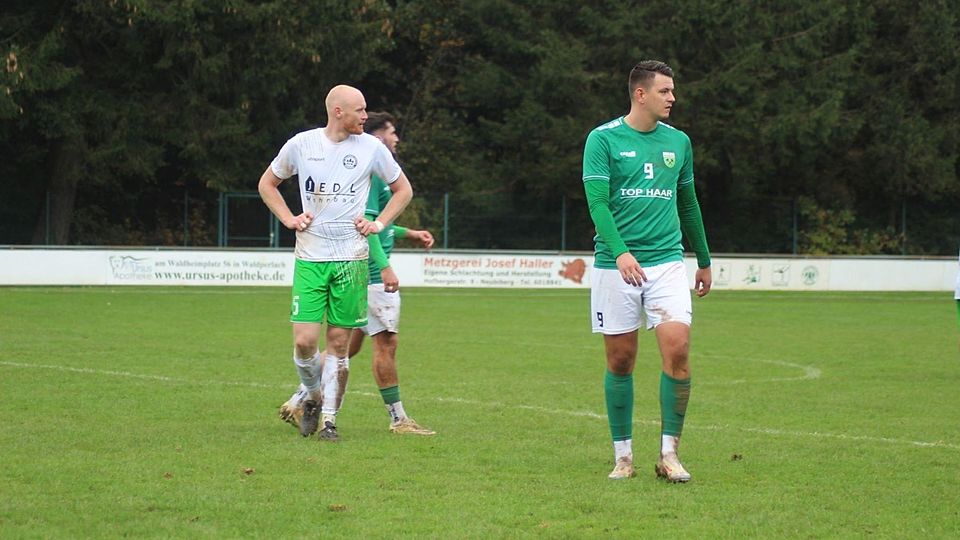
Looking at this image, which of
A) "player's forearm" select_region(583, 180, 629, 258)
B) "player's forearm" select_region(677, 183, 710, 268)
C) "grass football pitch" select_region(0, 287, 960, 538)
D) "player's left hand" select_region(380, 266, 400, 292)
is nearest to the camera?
"grass football pitch" select_region(0, 287, 960, 538)

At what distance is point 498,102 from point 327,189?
123 feet

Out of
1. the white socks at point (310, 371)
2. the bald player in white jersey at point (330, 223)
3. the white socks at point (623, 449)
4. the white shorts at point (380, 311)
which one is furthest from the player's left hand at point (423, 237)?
the white socks at point (623, 449)

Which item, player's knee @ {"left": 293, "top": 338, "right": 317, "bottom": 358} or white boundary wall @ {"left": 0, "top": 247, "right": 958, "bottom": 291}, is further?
white boundary wall @ {"left": 0, "top": 247, "right": 958, "bottom": 291}

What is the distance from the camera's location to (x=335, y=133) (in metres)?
8.95

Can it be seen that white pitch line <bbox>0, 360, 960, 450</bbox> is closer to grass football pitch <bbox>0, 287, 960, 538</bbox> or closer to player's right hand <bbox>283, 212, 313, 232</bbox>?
grass football pitch <bbox>0, 287, 960, 538</bbox>

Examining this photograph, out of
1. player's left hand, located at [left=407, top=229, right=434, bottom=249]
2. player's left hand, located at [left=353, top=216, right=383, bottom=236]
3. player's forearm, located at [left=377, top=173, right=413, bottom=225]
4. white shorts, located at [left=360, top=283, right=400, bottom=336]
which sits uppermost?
player's forearm, located at [left=377, top=173, right=413, bottom=225]

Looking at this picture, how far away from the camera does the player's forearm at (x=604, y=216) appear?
7.41 metres

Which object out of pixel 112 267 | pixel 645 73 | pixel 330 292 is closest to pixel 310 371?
pixel 330 292

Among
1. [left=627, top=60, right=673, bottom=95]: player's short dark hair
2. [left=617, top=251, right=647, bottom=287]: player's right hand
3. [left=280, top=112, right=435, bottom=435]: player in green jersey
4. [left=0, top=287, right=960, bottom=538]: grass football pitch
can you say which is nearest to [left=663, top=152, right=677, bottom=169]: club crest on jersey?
[left=627, top=60, right=673, bottom=95]: player's short dark hair

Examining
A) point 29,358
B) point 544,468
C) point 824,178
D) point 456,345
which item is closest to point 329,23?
point 824,178

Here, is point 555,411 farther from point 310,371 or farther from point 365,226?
point 365,226

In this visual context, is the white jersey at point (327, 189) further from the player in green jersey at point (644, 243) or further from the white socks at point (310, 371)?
the player in green jersey at point (644, 243)

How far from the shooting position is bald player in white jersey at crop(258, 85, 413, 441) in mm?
8914

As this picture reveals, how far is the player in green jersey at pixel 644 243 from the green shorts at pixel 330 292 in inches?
74.4
